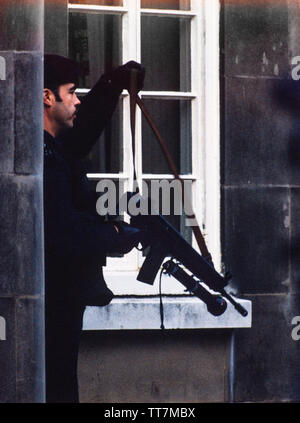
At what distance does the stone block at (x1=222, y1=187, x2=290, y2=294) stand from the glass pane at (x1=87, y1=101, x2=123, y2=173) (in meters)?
0.91

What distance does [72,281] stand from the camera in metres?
8.09

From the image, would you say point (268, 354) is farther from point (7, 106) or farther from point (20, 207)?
point (7, 106)

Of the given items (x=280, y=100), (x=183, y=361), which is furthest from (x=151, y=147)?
(x=183, y=361)

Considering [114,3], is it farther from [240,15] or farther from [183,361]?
[183,361]

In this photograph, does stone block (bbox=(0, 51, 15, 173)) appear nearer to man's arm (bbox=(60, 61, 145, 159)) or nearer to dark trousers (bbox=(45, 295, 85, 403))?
man's arm (bbox=(60, 61, 145, 159))

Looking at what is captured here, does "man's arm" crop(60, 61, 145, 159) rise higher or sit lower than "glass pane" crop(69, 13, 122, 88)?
lower

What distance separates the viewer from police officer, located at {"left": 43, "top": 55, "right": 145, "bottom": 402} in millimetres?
8008

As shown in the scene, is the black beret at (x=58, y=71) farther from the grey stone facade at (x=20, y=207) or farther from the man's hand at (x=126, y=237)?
the man's hand at (x=126, y=237)

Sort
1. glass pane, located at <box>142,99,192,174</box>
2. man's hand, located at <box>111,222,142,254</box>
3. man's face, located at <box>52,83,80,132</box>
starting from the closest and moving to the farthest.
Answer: man's hand, located at <box>111,222,142,254</box>
man's face, located at <box>52,83,80,132</box>
glass pane, located at <box>142,99,192,174</box>

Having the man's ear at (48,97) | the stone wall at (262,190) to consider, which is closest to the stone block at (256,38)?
the stone wall at (262,190)

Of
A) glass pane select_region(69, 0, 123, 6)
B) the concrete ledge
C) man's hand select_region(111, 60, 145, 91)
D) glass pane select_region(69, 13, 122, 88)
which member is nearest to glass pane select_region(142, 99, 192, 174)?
man's hand select_region(111, 60, 145, 91)

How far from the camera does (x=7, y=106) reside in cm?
782

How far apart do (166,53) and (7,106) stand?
5.57 ft

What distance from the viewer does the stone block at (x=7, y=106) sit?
781cm
